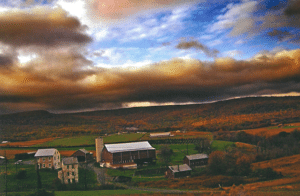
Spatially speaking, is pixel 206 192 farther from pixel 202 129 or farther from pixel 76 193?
pixel 202 129

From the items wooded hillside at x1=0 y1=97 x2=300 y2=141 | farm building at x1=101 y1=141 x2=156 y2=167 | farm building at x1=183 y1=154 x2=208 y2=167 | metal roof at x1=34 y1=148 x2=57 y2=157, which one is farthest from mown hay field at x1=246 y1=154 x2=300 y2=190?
wooded hillside at x1=0 y1=97 x2=300 y2=141

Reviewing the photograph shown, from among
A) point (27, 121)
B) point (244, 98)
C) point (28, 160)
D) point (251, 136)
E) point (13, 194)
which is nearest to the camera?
point (13, 194)

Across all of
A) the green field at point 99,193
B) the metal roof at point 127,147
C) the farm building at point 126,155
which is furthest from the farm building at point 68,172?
the metal roof at point 127,147

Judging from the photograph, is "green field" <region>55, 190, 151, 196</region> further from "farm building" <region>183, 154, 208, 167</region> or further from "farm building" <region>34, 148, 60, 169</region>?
"farm building" <region>183, 154, 208, 167</region>

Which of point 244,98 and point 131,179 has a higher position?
point 244,98

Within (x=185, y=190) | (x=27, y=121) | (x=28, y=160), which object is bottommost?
(x=185, y=190)

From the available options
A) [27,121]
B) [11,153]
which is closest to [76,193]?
[11,153]

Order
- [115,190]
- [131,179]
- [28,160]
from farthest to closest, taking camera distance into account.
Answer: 1. [28,160]
2. [131,179]
3. [115,190]
